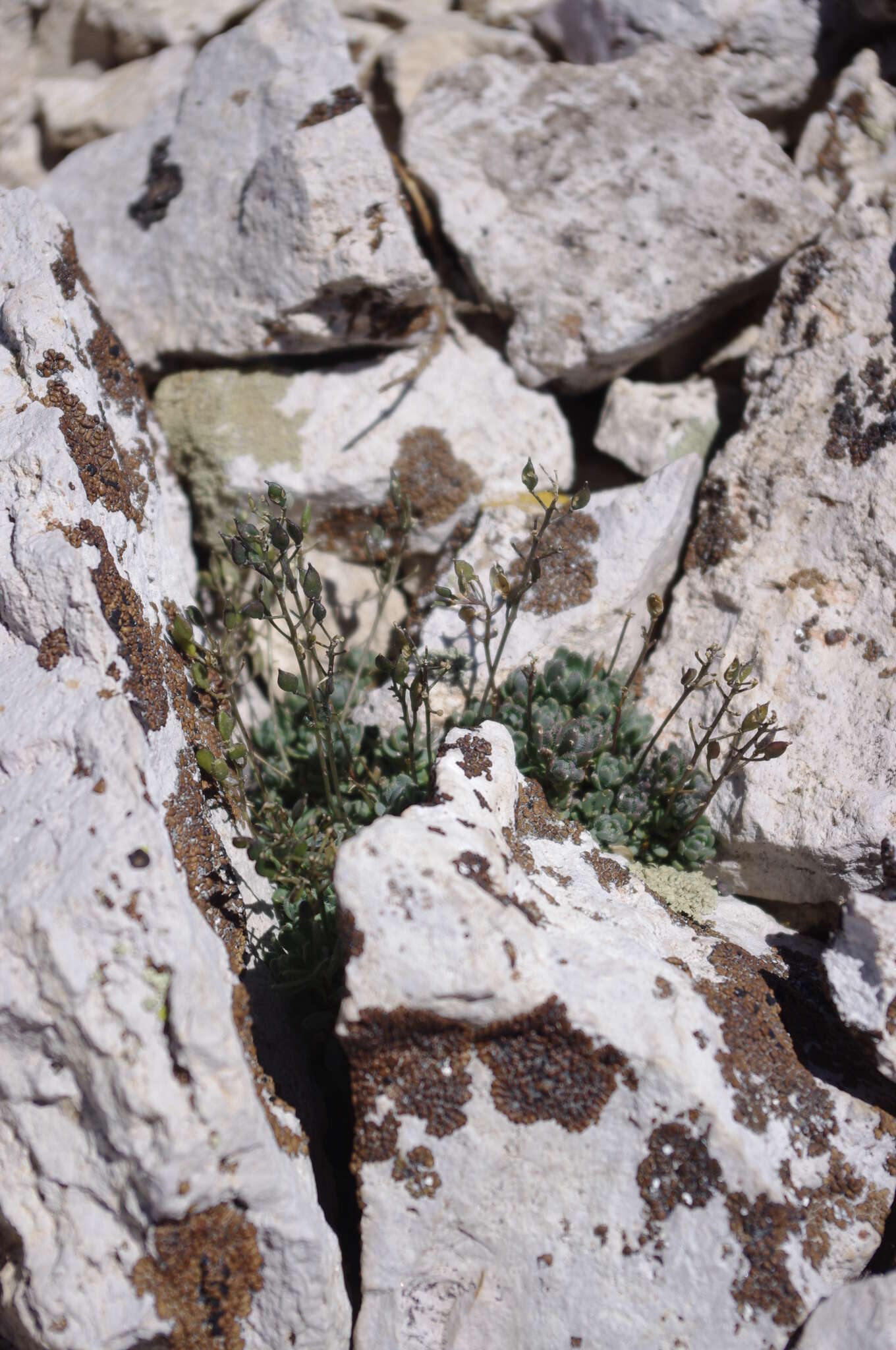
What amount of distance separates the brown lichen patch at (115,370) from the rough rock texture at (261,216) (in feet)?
2.02

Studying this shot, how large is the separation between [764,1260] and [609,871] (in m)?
1.21

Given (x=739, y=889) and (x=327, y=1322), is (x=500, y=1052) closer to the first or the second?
(x=327, y=1322)

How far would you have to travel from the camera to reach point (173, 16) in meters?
5.64

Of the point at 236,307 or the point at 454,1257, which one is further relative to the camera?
the point at 236,307

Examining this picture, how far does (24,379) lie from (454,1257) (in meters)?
3.27

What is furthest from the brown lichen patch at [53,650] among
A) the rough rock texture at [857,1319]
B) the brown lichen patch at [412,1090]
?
the rough rock texture at [857,1319]

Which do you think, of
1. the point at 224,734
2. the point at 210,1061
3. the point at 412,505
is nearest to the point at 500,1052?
the point at 210,1061

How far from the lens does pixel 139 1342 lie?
7.73ft

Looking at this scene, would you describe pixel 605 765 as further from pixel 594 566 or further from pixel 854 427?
pixel 854 427

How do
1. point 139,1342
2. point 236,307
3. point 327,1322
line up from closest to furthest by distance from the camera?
point 139,1342
point 327,1322
point 236,307

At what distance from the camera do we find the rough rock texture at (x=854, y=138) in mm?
4680

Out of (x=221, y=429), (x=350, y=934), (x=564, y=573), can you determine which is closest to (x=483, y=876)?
(x=350, y=934)

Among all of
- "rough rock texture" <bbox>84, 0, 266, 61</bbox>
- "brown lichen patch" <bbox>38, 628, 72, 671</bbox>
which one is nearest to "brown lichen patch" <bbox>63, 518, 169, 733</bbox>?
"brown lichen patch" <bbox>38, 628, 72, 671</bbox>

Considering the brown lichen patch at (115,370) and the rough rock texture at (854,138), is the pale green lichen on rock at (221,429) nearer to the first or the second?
the brown lichen patch at (115,370)
